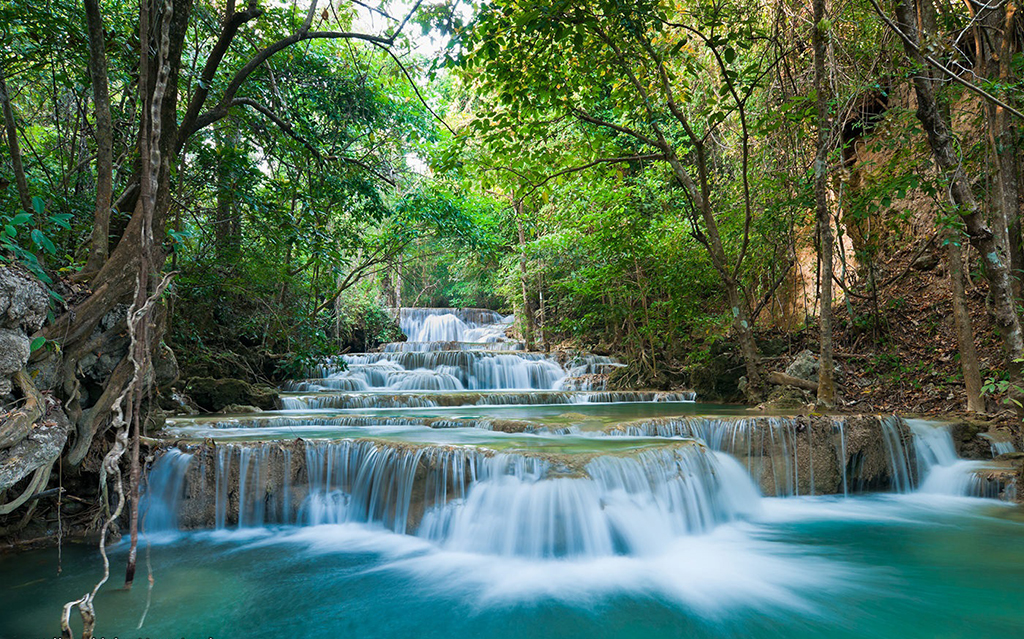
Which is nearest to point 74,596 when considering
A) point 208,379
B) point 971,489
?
point 208,379

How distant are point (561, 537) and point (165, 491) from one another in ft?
12.4

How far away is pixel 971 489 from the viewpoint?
5.50m

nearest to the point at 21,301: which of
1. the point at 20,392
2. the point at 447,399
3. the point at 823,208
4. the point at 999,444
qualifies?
the point at 20,392

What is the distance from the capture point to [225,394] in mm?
8656

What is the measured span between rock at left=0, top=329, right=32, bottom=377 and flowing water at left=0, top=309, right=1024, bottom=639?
134 centimetres

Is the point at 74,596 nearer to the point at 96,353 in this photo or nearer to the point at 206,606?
the point at 206,606

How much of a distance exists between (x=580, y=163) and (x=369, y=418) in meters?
4.86

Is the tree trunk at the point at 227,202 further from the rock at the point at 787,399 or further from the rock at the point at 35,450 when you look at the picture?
the rock at the point at 787,399

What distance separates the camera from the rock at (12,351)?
2656mm

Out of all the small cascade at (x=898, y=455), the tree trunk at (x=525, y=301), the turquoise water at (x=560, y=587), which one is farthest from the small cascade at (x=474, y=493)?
the tree trunk at (x=525, y=301)

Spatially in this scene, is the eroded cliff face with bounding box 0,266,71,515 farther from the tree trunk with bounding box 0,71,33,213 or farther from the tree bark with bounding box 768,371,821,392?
the tree bark with bounding box 768,371,821,392

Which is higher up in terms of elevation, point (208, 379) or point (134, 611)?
point (208, 379)

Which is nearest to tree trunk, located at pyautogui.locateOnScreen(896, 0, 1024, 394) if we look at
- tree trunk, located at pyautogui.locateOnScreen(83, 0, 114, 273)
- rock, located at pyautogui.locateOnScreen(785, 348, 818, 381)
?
rock, located at pyautogui.locateOnScreen(785, 348, 818, 381)

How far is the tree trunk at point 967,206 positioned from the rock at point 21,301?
6.62 meters
